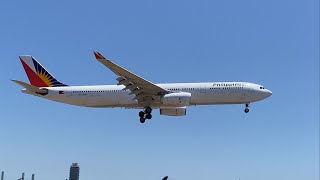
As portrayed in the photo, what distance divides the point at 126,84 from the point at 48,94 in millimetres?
10128

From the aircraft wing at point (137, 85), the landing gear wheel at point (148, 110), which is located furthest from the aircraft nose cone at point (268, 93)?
the landing gear wheel at point (148, 110)

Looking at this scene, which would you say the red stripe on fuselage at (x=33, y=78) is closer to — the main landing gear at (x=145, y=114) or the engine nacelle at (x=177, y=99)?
the main landing gear at (x=145, y=114)

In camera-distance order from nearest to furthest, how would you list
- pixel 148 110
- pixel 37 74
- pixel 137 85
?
pixel 137 85 < pixel 148 110 < pixel 37 74

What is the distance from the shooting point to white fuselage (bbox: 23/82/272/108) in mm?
46344

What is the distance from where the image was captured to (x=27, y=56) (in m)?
57.4

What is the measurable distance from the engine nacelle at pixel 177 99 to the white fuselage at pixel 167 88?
1.32 meters

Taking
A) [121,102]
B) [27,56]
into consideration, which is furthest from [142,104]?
[27,56]

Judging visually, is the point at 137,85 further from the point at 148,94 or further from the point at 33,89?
the point at 33,89

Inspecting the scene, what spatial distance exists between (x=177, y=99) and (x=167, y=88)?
3.32 meters

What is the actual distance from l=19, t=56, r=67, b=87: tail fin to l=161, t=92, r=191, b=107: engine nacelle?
13968 mm

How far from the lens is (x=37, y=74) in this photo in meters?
55.0

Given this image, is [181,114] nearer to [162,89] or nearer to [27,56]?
[162,89]

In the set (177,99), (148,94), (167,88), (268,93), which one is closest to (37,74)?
(148,94)

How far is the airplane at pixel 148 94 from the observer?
46025mm
